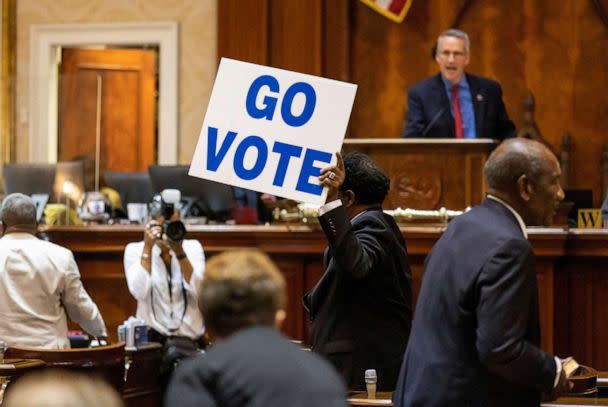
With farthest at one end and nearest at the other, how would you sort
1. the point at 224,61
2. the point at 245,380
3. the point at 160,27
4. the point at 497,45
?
the point at 160,27, the point at 497,45, the point at 224,61, the point at 245,380

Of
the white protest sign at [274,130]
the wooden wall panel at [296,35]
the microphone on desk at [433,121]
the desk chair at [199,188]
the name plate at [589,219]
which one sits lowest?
the name plate at [589,219]

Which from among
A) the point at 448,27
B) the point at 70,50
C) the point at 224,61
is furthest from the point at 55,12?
the point at 224,61

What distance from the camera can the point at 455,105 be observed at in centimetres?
736

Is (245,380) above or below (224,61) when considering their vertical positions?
below

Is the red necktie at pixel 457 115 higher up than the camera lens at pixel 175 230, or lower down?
higher up

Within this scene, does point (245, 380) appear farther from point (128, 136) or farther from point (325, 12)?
point (128, 136)

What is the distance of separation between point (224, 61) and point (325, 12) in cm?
552

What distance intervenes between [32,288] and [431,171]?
2.34 metres

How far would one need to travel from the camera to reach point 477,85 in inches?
292

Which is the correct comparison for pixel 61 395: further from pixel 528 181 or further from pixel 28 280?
pixel 28 280

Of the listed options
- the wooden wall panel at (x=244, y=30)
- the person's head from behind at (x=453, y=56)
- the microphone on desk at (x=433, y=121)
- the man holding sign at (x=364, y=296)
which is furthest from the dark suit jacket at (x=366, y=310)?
the wooden wall panel at (x=244, y=30)

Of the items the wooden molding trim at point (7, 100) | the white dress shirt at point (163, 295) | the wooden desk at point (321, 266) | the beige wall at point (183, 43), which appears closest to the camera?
the wooden desk at point (321, 266)

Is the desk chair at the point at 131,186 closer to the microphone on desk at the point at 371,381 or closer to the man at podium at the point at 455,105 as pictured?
the man at podium at the point at 455,105

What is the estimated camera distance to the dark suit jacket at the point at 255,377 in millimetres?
2049
